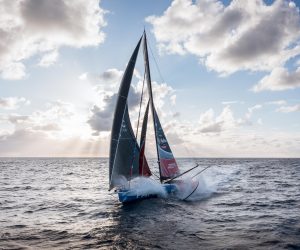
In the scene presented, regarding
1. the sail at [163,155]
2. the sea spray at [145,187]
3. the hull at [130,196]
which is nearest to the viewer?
the hull at [130,196]

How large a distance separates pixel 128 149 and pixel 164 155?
4.38 m

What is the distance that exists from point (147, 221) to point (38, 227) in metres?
6.66

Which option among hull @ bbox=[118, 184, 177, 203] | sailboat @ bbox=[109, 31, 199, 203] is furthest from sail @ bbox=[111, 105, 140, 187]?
hull @ bbox=[118, 184, 177, 203]

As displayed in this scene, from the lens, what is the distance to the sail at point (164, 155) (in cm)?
2634

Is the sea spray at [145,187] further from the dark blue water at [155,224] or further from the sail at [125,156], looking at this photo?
the dark blue water at [155,224]

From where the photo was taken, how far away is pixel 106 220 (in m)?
19.5

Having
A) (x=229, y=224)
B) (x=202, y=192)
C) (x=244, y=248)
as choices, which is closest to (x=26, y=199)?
(x=202, y=192)

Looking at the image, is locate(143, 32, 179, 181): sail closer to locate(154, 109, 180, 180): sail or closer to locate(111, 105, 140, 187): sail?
locate(154, 109, 180, 180): sail

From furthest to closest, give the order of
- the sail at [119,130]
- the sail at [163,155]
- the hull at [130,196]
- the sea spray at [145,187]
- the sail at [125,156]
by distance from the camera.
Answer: the sail at [163,155] → the sea spray at [145,187] → the hull at [130,196] → the sail at [125,156] → the sail at [119,130]

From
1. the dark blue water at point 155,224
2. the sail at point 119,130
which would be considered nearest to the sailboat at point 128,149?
the sail at point 119,130

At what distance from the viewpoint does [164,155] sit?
2661 cm

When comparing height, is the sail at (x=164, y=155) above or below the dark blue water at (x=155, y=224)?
above

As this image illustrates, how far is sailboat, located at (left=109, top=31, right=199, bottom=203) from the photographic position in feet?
73.6

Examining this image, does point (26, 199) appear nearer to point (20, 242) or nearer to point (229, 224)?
point (20, 242)
